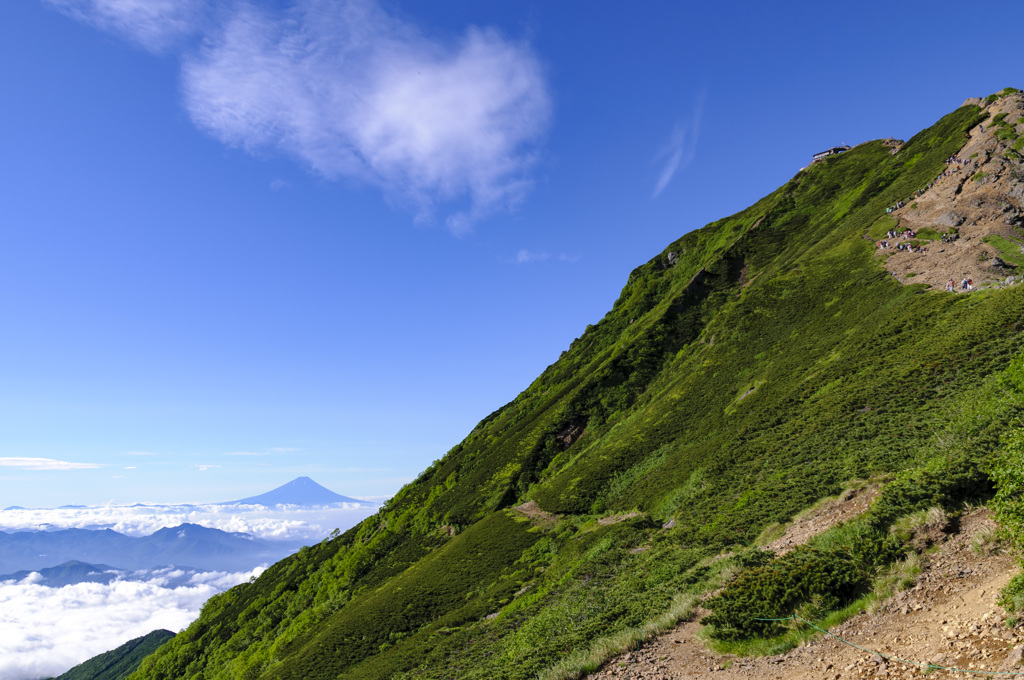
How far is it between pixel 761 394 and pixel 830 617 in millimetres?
36294

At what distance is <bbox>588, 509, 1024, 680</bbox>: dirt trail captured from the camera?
11719 mm

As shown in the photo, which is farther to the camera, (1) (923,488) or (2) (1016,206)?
(2) (1016,206)

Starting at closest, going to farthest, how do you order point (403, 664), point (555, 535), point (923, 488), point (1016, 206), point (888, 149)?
point (923, 488) < point (403, 664) < point (555, 535) < point (1016, 206) < point (888, 149)

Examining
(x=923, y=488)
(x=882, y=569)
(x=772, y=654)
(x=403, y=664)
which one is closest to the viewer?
(x=772, y=654)

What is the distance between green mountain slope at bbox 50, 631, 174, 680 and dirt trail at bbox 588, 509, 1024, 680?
21042 centimetres

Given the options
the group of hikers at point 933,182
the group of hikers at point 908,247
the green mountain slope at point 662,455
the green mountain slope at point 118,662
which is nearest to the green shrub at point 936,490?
the green mountain slope at point 662,455

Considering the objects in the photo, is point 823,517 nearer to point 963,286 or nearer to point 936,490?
point 936,490

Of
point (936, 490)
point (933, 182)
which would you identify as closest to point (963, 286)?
point (933, 182)

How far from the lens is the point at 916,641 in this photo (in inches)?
510

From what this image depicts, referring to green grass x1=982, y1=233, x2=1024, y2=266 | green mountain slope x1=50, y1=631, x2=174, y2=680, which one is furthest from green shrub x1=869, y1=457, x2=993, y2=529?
green mountain slope x1=50, y1=631, x2=174, y2=680

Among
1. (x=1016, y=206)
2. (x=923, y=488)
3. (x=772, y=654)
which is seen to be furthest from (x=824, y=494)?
(x=1016, y=206)

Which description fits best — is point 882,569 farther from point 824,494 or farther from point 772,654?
point 824,494

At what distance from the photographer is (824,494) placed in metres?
25.9

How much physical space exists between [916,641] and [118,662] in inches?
9919
